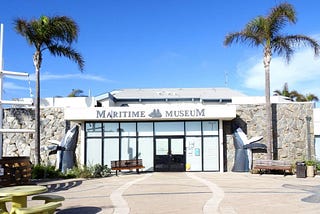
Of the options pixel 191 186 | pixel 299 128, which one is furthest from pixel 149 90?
pixel 191 186

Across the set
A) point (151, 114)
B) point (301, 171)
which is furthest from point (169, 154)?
point (301, 171)

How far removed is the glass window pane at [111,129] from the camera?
22.2 metres

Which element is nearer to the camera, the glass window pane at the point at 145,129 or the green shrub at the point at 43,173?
the green shrub at the point at 43,173

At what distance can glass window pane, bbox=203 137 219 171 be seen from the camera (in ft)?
71.8

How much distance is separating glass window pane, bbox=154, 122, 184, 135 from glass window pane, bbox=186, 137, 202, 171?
682 mm

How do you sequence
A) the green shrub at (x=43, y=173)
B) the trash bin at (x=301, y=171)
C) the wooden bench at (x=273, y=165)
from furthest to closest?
the wooden bench at (x=273, y=165)
the green shrub at (x=43, y=173)
the trash bin at (x=301, y=171)

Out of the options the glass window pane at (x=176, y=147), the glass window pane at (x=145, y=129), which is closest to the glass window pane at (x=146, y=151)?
the glass window pane at (x=145, y=129)

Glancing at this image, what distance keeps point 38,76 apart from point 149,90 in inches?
641

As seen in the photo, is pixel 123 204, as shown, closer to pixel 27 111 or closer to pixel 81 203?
pixel 81 203

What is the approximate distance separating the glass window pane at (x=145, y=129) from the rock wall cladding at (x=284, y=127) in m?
4.43

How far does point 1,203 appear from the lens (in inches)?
331

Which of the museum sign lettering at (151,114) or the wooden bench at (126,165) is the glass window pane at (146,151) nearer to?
the wooden bench at (126,165)

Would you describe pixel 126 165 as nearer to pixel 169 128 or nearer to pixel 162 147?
pixel 162 147

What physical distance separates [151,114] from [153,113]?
0.40ft
